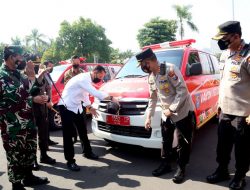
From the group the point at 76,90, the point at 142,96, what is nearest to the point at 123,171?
the point at 142,96

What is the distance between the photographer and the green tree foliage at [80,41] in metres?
36.7

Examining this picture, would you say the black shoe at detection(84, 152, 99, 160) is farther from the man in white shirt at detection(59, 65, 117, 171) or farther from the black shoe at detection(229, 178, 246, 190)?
the black shoe at detection(229, 178, 246, 190)

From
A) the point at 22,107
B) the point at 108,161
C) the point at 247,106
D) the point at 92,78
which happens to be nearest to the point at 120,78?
the point at 92,78

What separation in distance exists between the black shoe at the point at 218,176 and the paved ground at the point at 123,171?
77mm

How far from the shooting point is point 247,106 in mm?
3135

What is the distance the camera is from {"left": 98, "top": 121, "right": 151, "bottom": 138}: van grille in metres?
4.11

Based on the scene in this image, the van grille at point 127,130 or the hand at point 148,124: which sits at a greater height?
the hand at point 148,124

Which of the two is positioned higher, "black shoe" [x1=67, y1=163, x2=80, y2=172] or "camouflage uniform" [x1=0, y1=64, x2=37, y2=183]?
"camouflage uniform" [x1=0, y1=64, x2=37, y2=183]

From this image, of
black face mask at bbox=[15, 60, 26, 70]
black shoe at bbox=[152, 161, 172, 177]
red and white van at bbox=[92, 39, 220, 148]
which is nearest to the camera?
black face mask at bbox=[15, 60, 26, 70]

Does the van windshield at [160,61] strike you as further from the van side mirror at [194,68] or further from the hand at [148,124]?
the hand at [148,124]

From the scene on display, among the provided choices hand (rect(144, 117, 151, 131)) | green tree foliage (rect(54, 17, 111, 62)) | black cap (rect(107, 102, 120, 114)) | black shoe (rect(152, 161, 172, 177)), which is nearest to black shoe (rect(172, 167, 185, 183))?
black shoe (rect(152, 161, 172, 177))

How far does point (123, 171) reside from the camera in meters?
4.11

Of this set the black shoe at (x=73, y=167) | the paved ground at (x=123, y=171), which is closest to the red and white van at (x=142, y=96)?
the paved ground at (x=123, y=171)

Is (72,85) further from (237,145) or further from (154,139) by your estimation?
(237,145)
